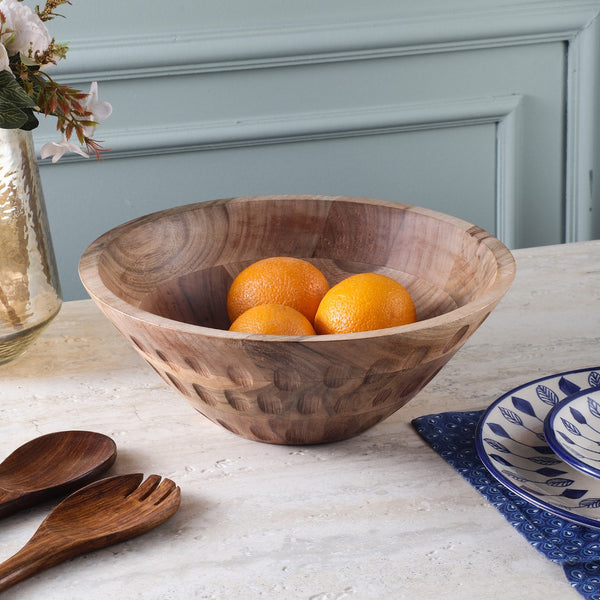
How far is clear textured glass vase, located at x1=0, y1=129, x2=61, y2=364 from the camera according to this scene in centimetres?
73

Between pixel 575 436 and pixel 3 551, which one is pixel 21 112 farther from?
pixel 575 436

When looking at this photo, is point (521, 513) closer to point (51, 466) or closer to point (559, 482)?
point (559, 482)

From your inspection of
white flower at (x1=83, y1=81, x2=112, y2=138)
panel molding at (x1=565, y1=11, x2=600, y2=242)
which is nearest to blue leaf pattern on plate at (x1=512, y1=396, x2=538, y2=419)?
white flower at (x1=83, y1=81, x2=112, y2=138)

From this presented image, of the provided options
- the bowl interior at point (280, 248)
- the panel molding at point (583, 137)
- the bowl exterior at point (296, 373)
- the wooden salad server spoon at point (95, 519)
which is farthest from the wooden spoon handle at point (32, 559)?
the panel molding at point (583, 137)

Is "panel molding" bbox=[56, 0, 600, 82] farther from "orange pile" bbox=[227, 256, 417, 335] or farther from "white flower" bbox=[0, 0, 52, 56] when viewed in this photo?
"orange pile" bbox=[227, 256, 417, 335]

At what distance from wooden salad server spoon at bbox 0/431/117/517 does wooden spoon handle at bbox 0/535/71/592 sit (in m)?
0.06

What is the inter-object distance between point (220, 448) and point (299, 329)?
12 cm

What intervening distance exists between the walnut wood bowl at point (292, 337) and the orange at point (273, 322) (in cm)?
5

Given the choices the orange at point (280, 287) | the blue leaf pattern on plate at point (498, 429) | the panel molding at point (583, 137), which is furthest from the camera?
the panel molding at point (583, 137)

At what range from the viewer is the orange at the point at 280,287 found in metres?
0.69

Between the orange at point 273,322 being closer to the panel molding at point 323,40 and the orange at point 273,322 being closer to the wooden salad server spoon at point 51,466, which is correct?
the wooden salad server spoon at point 51,466

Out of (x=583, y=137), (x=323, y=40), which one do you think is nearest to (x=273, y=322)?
(x=323, y=40)

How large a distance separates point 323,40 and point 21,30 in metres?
1.03

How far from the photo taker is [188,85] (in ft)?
5.27
